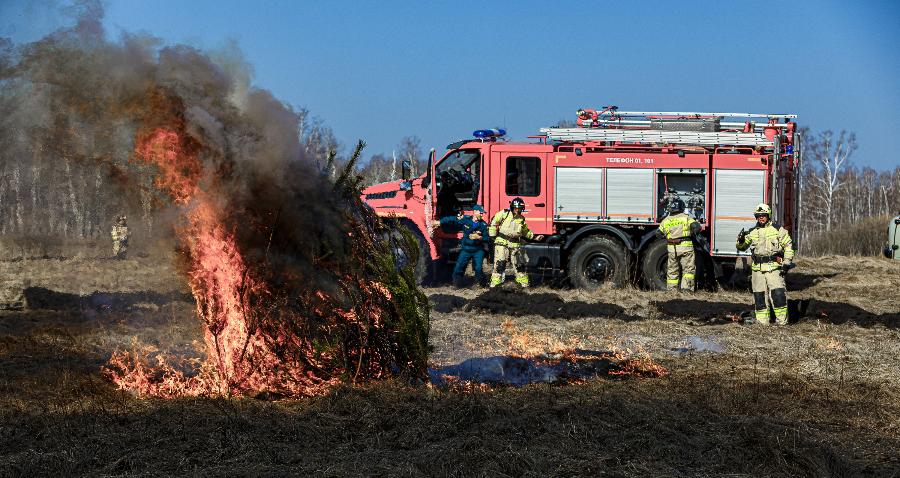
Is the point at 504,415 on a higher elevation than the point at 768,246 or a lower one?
lower

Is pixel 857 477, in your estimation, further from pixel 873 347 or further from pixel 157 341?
pixel 157 341

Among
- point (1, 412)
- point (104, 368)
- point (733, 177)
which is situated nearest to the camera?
point (1, 412)

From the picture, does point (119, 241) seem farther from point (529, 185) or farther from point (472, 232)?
point (529, 185)

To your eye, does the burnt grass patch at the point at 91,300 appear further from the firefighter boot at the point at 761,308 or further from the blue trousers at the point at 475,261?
the firefighter boot at the point at 761,308

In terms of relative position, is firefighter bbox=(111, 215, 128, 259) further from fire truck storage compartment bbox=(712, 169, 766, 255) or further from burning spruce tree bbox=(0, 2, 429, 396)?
burning spruce tree bbox=(0, 2, 429, 396)

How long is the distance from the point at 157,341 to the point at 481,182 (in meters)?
8.58

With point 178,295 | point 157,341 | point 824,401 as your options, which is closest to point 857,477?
point 824,401

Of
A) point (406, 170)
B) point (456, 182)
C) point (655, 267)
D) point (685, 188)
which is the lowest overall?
point (655, 267)

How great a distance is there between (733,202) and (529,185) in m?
3.94

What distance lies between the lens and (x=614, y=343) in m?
11.6

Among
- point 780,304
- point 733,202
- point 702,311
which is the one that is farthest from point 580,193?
point 780,304

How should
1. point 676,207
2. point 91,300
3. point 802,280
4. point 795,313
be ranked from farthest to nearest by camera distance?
point 802,280, point 676,207, point 91,300, point 795,313

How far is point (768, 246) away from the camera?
1354 cm

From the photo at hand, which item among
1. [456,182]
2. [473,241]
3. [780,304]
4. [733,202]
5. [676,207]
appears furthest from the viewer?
[456,182]
